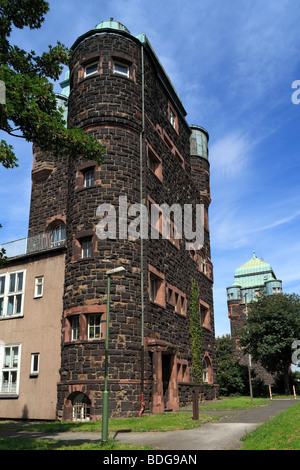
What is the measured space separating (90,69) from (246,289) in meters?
49.7

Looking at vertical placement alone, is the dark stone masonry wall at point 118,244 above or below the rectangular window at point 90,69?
below

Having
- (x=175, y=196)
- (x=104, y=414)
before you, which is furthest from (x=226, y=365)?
(x=104, y=414)

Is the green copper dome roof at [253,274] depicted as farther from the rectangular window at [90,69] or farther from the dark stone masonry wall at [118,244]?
the rectangular window at [90,69]

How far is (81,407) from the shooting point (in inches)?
735

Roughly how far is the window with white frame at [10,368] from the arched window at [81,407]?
439 centimetres

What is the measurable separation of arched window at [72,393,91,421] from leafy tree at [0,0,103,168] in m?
10.7

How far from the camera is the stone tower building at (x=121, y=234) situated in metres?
19.0

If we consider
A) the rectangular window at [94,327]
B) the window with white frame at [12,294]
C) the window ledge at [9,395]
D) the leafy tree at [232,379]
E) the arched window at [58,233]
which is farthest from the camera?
the leafy tree at [232,379]

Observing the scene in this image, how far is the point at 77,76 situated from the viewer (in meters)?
24.0

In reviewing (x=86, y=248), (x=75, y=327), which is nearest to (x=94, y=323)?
(x=75, y=327)

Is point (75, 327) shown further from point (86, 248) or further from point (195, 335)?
point (195, 335)

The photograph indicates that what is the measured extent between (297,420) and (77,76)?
19880 millimetres

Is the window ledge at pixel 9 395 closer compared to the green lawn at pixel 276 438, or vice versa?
the green lawn at pixel 276 438

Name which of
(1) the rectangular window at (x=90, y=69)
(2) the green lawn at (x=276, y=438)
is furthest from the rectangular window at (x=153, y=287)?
(1) the rectangular window at (x=90, y=69)
